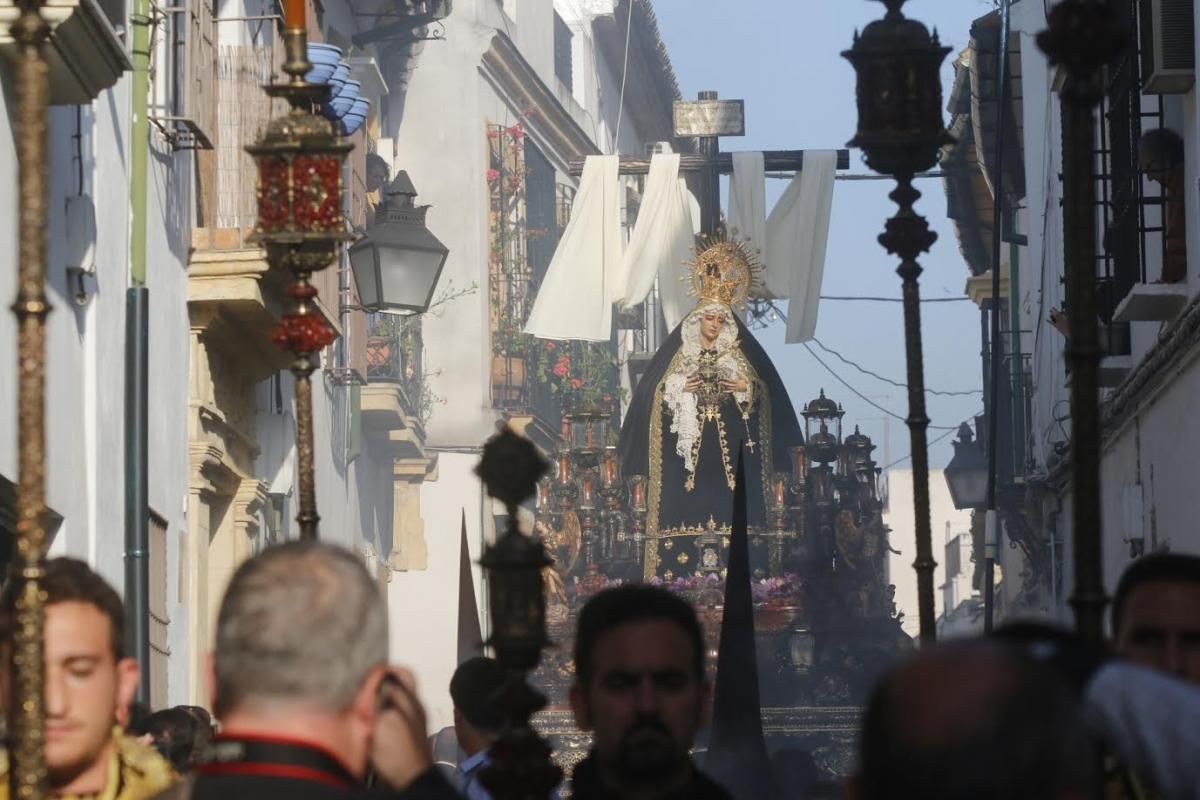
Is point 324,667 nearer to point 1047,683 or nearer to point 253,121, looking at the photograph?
point 1047,683

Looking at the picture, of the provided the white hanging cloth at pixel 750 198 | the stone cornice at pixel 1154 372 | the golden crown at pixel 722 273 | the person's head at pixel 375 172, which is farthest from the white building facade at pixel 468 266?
the stone cornice at pixel 1154 372

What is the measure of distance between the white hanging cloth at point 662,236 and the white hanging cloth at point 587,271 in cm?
20

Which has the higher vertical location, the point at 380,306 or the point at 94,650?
the point at 380,306

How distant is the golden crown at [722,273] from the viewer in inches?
1038

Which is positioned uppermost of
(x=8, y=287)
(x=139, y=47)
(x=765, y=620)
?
(x=139, y=47)

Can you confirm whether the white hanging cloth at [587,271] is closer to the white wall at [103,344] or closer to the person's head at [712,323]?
the person's head at [712,323]

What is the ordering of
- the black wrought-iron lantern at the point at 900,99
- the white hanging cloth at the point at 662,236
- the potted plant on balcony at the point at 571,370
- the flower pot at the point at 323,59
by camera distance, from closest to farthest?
1. the black wrought-iron lantern at the point at 900,99
2. the flower pot at the point at 323,59
3. the white hanging cloth at the point at 662,236
4. the potted plant on balcony at the point at 571,370

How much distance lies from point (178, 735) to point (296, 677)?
13.9ft

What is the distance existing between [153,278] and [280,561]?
1095 centimetres

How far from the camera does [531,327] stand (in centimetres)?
3067

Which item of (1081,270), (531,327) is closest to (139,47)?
(1081,270)

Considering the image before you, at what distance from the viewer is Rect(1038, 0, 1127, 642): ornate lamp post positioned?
466 centimetres

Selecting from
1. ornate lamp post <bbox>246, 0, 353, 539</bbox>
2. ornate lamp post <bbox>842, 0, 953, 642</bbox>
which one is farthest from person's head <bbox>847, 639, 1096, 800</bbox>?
ornate lamp post <bbox>246, 0, 353, 539</bbox>

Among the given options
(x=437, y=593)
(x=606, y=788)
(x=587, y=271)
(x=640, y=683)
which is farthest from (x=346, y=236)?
(x=587, y=271)
